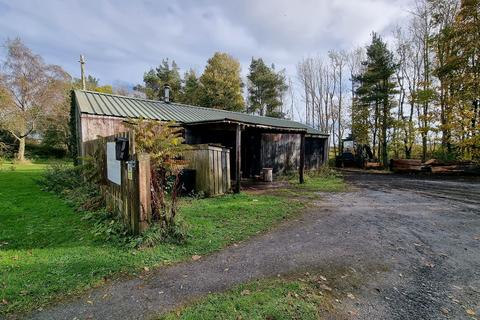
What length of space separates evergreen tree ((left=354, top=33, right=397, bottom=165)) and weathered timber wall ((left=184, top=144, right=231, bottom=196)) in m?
16.7

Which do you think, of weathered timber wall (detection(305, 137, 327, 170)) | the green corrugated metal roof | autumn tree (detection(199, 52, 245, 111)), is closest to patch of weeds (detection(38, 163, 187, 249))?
the green corrugated metal roof

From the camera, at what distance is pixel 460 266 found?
130 inches

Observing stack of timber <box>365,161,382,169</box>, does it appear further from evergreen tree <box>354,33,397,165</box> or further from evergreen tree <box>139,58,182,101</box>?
evergreen tree <box>139,58,182,101</box>

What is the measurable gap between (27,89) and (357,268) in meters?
29.4

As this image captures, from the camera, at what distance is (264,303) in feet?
8.00

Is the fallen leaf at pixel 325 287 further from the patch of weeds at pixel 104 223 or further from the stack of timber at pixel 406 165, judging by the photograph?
the stack of timber at pixel 406 165

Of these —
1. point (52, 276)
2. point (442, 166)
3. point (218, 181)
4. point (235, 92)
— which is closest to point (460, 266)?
point (52, 276)

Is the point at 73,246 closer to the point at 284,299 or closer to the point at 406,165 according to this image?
the point at 284,299

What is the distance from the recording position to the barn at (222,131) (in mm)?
8672

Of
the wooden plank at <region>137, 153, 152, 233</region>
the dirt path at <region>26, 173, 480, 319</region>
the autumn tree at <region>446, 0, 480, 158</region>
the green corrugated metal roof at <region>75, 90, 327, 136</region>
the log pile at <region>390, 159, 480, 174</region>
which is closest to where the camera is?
the dirt path at <region>26, 173, 480, 319</region>

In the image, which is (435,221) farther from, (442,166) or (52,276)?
(442,166)

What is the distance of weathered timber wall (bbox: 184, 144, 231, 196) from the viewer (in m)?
7.47

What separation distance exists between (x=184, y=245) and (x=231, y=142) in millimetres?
8687

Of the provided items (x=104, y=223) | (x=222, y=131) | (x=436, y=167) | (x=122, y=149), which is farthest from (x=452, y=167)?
(x=104, y=223)
